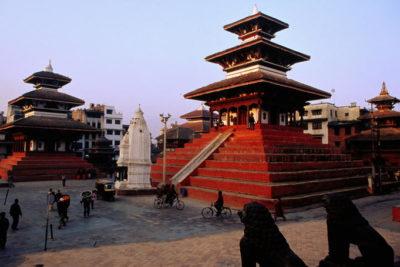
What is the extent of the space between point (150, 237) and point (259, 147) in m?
10.7

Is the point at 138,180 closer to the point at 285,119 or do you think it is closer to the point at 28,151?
the point at 285,119

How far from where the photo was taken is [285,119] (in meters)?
27.5

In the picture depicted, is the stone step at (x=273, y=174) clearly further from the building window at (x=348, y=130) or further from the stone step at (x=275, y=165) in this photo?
the building window at (x=348, y=130)

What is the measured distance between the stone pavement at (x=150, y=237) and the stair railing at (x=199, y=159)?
15.4 feet

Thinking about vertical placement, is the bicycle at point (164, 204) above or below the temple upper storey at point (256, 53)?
below

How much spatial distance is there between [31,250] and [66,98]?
105ft

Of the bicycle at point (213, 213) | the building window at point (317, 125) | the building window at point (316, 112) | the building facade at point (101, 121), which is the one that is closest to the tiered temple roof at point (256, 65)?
the bicycle at point (213, 213)

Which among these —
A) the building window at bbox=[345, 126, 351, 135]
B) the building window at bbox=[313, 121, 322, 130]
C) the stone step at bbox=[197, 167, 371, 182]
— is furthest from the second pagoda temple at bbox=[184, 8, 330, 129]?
the building window at bbox=[313, 121, 322, 130]

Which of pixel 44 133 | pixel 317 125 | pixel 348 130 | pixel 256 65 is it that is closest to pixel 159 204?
pixel 256 65

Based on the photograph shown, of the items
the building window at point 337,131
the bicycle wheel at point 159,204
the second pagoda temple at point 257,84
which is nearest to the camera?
the bicycle wheel at point 159,204

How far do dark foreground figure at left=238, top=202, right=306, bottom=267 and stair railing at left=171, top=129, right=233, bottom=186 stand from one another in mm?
15244

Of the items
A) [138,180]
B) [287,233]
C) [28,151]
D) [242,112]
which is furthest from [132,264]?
[28,151]

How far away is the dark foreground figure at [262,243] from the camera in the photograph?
3889mm

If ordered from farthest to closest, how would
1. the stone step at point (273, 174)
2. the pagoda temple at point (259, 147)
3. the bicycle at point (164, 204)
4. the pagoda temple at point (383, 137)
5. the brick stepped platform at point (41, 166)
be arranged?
the pagoda temple at point (383, 137)
the brick stepped platform at point (41, 166)
the pagoda temple at point (259, 147)
the stone step at point (273, 174)
the bicycle at point (164, 204)
